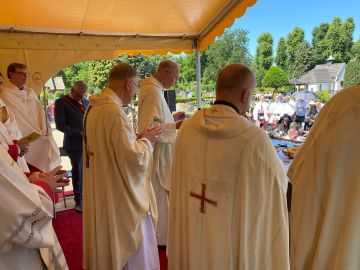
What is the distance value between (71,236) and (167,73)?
2421mm

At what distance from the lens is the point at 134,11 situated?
4.34 metres

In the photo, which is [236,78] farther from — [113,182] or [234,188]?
[113,182]

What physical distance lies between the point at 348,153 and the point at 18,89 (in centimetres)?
395

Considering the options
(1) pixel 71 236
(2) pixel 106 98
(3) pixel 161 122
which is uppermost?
(2) pixel 106 98

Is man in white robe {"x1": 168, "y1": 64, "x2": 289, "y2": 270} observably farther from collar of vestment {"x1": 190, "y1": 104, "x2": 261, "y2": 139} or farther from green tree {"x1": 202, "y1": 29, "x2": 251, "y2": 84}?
green tree {"x1": 202, "y1": 29, "x2": 251, "y2": 84}

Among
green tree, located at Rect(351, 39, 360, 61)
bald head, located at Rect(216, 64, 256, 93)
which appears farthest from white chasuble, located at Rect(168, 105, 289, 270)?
green tree, located at Rect(351, 39, 360, 61)

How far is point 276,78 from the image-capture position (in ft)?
36.8

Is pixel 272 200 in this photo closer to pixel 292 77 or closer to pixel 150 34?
pixel 150 34

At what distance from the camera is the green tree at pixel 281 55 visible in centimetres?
1192

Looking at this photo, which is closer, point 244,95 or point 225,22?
point 244,95

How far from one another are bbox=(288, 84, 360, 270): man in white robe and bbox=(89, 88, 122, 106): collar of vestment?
5.13 feet

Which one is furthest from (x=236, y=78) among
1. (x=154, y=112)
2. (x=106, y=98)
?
(x=154, y=112)

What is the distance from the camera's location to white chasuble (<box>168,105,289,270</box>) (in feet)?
5.19

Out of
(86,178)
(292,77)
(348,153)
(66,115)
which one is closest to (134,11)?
(66,115)
